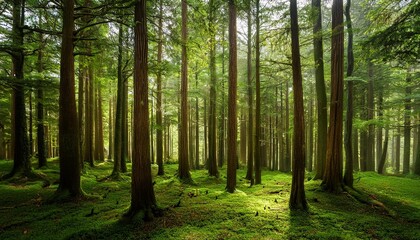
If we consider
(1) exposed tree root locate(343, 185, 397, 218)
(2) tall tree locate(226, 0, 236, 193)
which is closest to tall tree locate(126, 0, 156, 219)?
(2) tall tree locate(226, 0, 236, 193)

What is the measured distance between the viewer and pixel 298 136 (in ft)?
21.0

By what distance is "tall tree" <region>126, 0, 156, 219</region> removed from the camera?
568 cm

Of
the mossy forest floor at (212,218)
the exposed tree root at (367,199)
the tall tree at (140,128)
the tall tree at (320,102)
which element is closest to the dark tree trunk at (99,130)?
the mossy forest floor at (212,218)

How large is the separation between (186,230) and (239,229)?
1221 mm

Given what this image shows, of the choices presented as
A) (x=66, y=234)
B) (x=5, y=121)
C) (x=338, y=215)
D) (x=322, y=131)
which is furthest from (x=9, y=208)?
(x=5, y=121)

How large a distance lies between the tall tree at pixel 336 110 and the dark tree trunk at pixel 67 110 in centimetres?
876

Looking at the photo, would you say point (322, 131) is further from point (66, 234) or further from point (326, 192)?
point (66, 234)

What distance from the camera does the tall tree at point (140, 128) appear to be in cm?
568

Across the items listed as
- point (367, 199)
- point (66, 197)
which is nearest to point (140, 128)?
point (66, 197)

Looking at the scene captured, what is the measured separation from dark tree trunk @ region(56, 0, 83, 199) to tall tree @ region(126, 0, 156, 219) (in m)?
2.88

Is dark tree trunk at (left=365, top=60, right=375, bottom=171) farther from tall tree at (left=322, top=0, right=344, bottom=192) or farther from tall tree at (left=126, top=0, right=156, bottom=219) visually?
tall tree at (left=126, top=0, right=156, bottom=219)

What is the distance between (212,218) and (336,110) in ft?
18.9

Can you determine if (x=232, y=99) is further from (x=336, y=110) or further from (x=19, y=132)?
(x=19, y=132)

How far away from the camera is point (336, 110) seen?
8.12m
